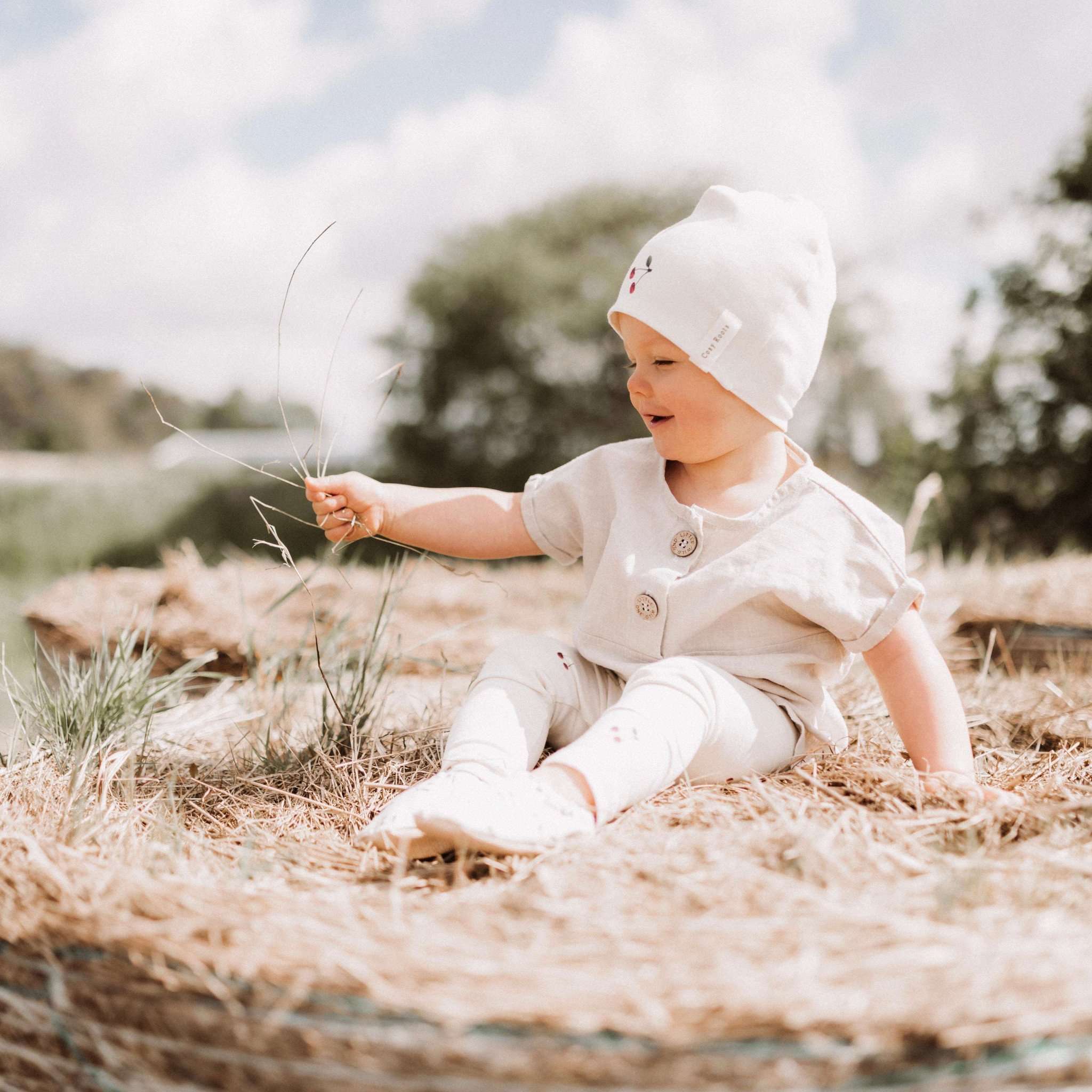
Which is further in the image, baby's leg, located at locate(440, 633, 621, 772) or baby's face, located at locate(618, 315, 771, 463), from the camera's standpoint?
baby's face, located at locate(618, 315, 771, 463)

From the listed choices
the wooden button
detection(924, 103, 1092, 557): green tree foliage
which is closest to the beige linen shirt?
the wooden button

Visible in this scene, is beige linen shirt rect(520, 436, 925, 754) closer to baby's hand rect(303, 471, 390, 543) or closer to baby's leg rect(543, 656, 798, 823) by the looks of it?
baby's leg rect(543, 656, 798, 823)

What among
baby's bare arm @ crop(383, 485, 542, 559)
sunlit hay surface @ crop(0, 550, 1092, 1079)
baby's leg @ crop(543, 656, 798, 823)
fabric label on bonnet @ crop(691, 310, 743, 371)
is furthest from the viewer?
baby's bare arm @ crop(383, 485, 542, 559)

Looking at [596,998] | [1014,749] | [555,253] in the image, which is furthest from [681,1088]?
[555,253]

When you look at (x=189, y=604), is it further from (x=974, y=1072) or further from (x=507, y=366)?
(x=507, y=366)

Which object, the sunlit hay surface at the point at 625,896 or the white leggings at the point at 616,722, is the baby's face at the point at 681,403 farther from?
the sunlit hay surface at the point at 625,896

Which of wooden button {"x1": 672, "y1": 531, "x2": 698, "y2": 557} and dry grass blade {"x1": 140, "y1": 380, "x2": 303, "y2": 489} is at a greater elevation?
dry grass blade {"x1": 140, "y1": 380, "x2": 303, "y2": 489}

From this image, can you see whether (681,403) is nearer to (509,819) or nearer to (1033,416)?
(509,819)

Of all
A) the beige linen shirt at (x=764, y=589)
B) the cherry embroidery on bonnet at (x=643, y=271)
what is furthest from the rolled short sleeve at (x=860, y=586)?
the cherry embroidery on bonnet at (x=643, y=271)

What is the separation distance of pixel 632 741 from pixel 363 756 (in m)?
0.54

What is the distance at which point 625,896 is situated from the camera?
94 centimetres

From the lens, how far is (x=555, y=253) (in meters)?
10.3

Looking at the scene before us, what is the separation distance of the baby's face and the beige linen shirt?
9 cm

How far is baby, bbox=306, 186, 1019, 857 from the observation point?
1.35 m
